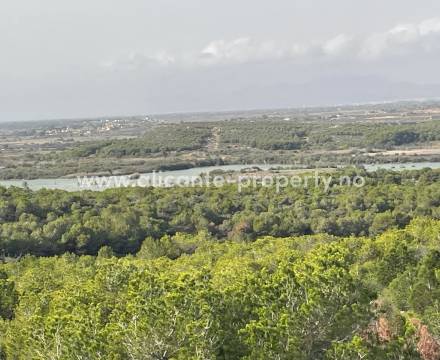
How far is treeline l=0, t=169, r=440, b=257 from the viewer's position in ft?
157

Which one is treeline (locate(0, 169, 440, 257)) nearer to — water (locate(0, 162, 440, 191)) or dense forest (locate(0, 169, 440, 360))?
dense forest (locate(0, 169, 440, 360))

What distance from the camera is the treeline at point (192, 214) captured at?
4788 centimetres

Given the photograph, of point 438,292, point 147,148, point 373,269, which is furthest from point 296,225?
point 147,148

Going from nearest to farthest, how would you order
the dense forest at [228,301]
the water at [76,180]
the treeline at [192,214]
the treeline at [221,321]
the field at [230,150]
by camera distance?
the treeline at [221,321] → the dense forest at [228,301] → the treeline at [192,214] → the water at [76,180] → the field at [230,150]

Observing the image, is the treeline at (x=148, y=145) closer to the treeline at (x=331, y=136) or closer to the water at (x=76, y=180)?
the treeline at (x=331, y=136)

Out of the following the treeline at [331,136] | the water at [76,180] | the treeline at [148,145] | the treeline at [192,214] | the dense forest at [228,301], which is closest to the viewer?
the dense forest at [228,301]

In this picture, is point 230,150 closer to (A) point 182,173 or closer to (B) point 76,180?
(A) point 182,173

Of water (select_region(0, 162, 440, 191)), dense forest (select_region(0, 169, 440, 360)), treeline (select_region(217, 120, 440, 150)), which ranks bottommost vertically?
water (select_region(0, 162, 440, 191))

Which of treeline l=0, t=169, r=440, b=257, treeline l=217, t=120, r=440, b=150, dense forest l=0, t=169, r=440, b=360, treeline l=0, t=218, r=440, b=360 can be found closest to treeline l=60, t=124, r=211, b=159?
treeline l=217, t=120, r=440, b=150

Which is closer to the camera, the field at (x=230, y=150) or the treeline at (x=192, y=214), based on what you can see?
the treeline at (x=192, y=214)

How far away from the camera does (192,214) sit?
184 ft

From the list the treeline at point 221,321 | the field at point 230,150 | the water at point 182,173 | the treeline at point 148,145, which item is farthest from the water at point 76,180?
the treeline at point 221,321

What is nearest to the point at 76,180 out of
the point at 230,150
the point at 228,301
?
the point at 230,150

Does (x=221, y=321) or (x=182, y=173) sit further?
(x=182, y=173)
